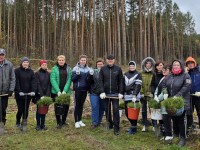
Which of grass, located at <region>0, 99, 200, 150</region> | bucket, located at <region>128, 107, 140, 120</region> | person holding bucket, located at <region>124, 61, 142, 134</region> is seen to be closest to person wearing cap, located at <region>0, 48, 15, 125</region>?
grass, located at <region>0, 99, 200, 150</region>

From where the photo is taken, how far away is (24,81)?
913 cm

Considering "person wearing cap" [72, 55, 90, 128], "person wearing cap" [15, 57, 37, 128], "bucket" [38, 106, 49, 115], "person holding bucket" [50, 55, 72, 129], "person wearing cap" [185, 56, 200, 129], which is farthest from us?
"person wearing cap" [72, 55, 90, 128]

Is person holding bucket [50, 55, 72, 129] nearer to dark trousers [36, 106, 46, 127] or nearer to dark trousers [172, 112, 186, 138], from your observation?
dark trousers [36, 106, 46, 127]

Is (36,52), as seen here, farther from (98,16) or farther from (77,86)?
(77,86)

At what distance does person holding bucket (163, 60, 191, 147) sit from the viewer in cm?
752

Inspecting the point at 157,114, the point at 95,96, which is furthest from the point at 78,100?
the point at 157,114

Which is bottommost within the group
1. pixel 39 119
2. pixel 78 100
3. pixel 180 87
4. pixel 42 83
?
pixel 39 119

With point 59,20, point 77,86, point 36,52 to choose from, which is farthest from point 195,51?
point 77,86

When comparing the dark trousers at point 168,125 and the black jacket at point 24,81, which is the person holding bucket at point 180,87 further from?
the black jacket at point 24,81

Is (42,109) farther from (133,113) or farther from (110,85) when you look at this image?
(133,113)

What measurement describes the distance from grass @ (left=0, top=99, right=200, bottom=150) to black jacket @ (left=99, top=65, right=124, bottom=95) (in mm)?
1243

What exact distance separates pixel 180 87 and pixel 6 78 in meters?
4.67

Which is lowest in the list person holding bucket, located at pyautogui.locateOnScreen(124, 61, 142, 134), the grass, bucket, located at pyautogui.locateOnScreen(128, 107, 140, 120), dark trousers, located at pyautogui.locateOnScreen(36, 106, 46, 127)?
the grass

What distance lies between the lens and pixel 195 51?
3091 inches
